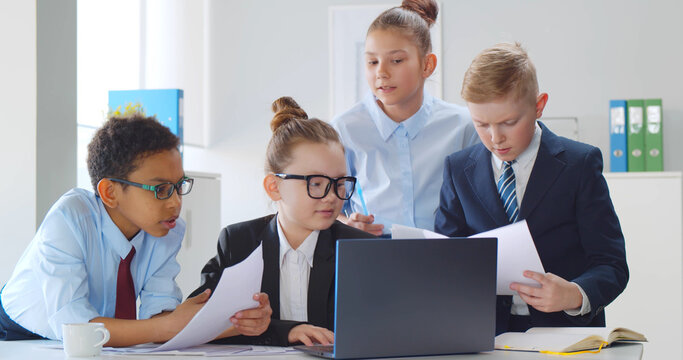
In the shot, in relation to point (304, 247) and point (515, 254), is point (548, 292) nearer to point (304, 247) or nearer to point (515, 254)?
point (515, 254)

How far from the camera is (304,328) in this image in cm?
159

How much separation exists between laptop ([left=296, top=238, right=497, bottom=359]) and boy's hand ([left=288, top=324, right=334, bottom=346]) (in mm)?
149

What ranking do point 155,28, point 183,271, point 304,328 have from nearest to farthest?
1. point 304,328
2. point 183,271
3. point 155,28

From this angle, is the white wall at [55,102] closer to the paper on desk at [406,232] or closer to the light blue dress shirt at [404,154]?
the light blue dress shirt at [404,154]

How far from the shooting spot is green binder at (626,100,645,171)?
4.29 m

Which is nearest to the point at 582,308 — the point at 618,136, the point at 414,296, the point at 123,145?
the point at 414,296

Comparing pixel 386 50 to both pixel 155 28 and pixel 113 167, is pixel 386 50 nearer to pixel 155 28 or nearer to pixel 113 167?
pixel 113 167

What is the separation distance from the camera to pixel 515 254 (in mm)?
1509

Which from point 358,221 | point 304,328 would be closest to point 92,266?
point 304,328

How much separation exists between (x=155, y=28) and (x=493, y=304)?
404cm

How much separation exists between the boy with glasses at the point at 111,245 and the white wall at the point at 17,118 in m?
0.65

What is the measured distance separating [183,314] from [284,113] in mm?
698

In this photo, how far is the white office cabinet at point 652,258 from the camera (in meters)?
4.06

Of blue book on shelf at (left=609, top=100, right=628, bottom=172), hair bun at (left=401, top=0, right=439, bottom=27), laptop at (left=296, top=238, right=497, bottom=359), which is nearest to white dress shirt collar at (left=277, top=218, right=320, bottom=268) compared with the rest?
laptop at (left=296, top=238, right=497, bottom=359)
